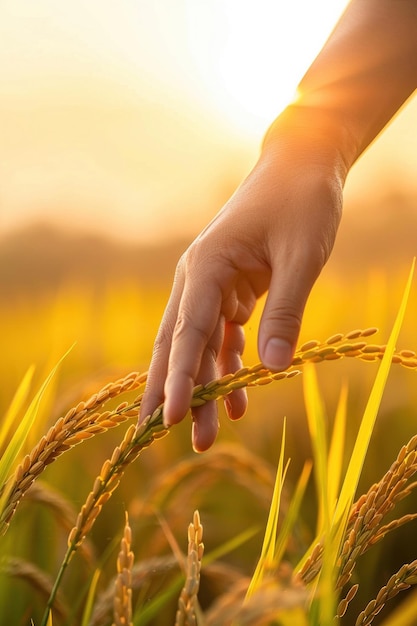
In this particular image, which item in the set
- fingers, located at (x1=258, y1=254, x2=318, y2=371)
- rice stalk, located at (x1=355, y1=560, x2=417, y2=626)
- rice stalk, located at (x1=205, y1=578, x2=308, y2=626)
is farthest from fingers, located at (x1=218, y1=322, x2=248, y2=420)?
rice stalk, located at (x1=205, y1=578, x2=308, y2=626)

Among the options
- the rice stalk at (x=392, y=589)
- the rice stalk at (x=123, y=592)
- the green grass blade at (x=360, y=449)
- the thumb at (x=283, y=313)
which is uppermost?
the thumb at (x=283, y=313)

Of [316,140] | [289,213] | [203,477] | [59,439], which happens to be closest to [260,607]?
[59,439]

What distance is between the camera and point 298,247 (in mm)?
709

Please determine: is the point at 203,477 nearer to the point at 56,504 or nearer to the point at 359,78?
the point at 56,504

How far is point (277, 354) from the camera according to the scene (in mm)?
612

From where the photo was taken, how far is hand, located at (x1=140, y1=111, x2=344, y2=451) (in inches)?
26.8

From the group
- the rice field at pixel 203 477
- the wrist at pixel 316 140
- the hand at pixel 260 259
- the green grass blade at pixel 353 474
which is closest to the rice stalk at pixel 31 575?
the rice field at pixel 203 477

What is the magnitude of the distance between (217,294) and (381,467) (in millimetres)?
947

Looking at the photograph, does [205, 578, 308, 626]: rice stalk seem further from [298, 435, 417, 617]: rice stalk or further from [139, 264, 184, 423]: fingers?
[139, 264, 184, 423]: fingers

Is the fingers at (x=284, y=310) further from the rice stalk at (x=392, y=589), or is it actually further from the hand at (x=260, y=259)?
the rice stalk at (x=392, y=589)

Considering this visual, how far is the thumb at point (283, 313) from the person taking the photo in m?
0.65

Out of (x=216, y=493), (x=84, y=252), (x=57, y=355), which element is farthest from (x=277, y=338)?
(x=84, y=252)

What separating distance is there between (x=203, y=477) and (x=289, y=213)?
1.57 feet

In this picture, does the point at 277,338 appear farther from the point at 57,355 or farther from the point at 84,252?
the point at 84,252
